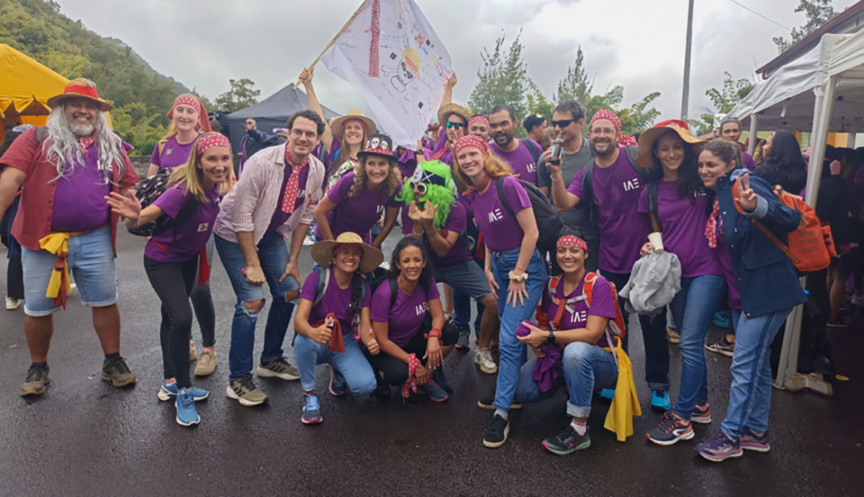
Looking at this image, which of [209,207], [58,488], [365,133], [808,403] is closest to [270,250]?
[209,207]

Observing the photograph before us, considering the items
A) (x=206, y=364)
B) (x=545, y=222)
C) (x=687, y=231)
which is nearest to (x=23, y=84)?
(x=206, y=364)

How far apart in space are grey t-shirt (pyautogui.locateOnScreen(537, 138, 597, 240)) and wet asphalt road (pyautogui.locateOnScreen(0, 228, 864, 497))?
1.32m

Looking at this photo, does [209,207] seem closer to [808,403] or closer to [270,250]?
[270,250]

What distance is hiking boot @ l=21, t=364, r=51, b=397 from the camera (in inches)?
146

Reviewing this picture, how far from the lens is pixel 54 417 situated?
11.3ft

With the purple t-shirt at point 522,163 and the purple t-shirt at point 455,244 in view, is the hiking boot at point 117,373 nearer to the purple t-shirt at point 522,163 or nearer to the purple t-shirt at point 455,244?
the purple t-shirt at point 455,244

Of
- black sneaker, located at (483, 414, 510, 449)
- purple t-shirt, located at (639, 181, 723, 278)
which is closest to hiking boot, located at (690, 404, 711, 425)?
purple t-shirt, located at (639, 181, 723, 278)

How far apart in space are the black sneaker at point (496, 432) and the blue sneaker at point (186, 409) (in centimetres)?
191

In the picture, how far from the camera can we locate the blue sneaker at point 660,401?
3.62 meters

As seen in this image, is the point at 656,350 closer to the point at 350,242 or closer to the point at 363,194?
the point at 350,242

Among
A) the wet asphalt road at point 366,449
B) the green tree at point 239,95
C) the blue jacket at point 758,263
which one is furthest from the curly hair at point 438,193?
the green tree at point 239,95

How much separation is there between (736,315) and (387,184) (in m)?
2.57

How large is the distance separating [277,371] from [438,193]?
195 cm

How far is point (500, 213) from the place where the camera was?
139 inches
